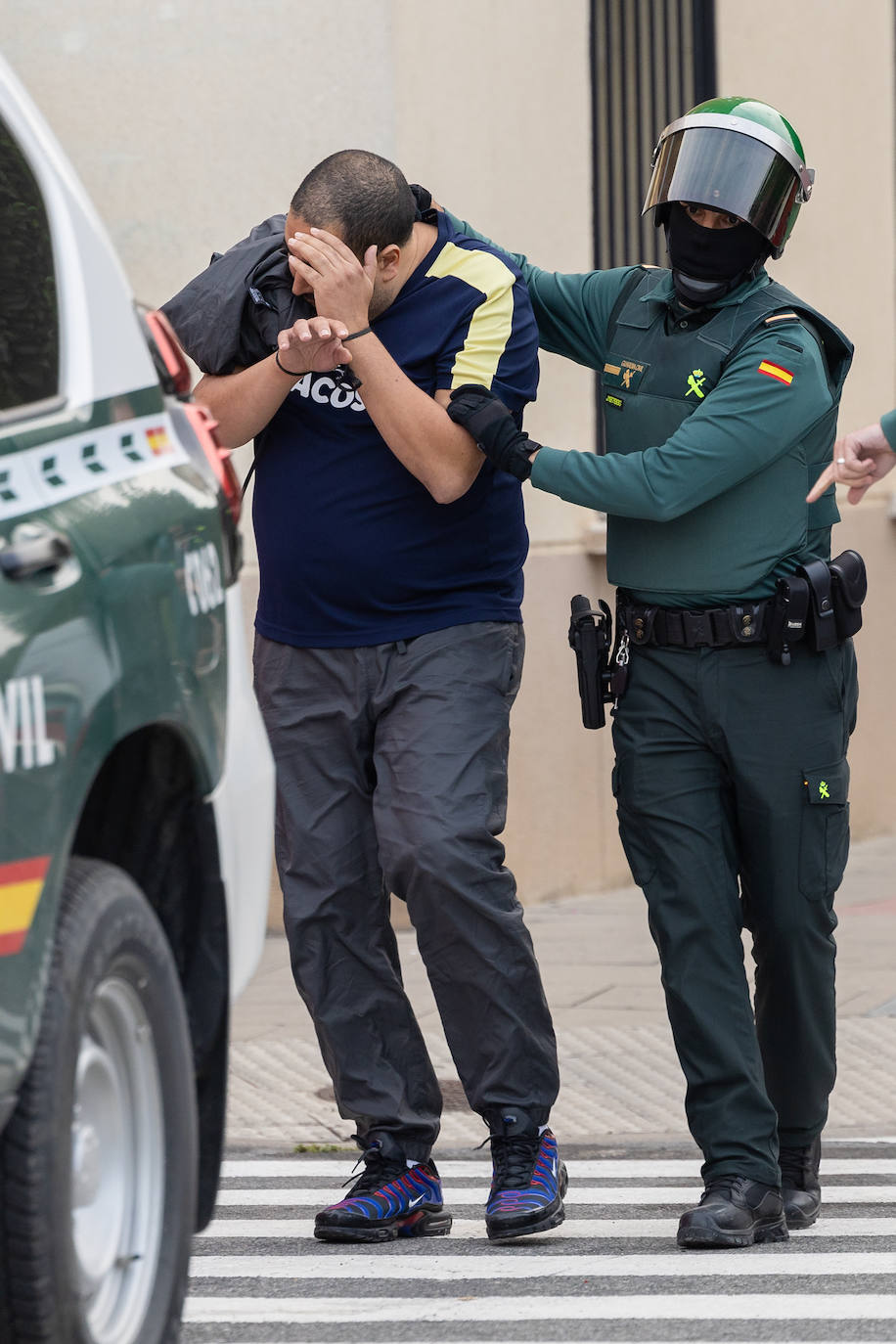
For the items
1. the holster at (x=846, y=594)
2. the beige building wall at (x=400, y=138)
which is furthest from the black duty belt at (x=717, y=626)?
the beige building wall at (x=400, y=138)

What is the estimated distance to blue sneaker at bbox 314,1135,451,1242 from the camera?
469 cm

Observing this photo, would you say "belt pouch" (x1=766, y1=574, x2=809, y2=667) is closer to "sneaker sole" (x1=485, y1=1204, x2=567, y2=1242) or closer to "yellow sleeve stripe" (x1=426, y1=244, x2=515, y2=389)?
"yellow sleeve stripe" (x1=426, y1=244, x2=515, y2=389)

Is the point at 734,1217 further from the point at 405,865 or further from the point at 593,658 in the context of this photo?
the point at 593,658

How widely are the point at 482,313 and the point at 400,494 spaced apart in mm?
373

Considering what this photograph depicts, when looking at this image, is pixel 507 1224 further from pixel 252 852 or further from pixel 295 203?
pixel 295 203

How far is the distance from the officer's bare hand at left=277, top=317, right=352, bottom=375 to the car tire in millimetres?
1520

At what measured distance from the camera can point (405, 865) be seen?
4582 mm

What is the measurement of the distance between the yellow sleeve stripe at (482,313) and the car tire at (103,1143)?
1694 millimetres

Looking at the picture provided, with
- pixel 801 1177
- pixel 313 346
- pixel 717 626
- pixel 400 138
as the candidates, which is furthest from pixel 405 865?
pixel 400 138

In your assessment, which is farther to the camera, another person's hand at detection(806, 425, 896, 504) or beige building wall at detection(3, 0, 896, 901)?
beige building wall at detection(3, 0, 896, 901)

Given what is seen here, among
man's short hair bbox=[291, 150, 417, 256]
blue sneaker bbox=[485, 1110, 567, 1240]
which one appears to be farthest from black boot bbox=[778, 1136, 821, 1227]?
man's short hair bbox=[291, 150, 417, 256]

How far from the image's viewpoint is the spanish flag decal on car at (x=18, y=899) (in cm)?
269

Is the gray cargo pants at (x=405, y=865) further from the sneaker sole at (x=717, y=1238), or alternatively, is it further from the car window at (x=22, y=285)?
the car window at (x=22, y=285)

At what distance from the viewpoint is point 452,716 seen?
15.3 ft
